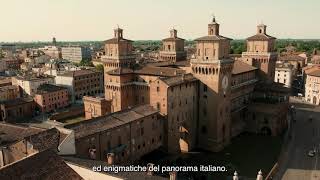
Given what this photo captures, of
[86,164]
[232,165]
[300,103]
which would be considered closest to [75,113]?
[232,165]

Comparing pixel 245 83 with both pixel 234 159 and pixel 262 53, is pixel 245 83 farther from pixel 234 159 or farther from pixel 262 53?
pixel 234 159

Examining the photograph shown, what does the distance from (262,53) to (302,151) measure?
30.1m

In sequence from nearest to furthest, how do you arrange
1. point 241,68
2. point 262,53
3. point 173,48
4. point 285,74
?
1. point 241,68
2. point 262,53
3. point 173,48
4. point 285,74

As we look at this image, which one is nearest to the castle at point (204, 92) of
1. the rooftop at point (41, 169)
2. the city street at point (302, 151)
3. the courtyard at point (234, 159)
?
the courtyard at point (234, 159)

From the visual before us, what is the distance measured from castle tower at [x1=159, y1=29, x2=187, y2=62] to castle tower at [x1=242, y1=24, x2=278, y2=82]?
18446mm

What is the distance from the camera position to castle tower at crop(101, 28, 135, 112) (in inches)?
2672

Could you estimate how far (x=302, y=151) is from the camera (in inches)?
2441

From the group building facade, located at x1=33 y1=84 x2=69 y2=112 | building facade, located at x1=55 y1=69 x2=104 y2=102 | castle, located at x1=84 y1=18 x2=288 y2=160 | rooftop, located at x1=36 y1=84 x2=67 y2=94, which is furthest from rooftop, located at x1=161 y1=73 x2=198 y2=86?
building facade, located at x1=55 y1=69 x2=104 y2=102

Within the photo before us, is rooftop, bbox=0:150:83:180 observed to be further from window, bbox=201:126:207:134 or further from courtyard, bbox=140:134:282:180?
window, bbox=201:126:207:134

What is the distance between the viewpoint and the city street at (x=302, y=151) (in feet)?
172

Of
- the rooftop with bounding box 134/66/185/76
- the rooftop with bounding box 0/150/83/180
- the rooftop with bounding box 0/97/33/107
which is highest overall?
the rooftop with bounding box 134/66/185/76

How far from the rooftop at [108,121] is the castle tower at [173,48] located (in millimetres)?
37505

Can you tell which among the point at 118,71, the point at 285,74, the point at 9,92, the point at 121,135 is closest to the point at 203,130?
the point at 118,71

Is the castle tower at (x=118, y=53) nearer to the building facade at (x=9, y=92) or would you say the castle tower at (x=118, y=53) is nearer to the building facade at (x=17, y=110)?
the building facade at (x=17, y=110)
